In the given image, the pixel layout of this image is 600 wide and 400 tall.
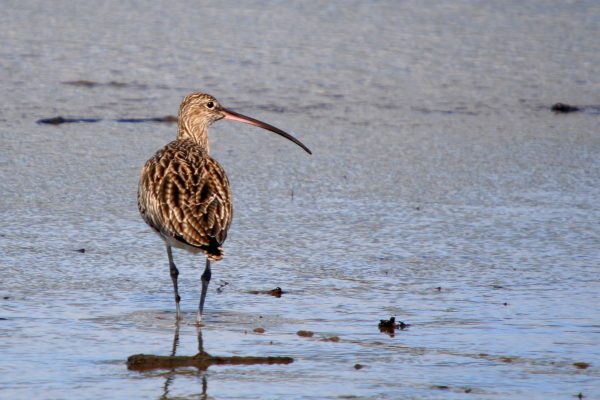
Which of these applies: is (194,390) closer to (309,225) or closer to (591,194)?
(309,225)

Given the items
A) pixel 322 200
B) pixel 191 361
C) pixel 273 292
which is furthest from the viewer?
pixel 322 200

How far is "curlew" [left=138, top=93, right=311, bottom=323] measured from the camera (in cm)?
679

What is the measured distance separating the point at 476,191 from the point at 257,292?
9.90 feet

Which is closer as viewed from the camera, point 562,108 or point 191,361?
point 191,361

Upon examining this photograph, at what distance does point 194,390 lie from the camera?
559 centimetres

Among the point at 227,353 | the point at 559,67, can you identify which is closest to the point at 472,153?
the point at 559,67

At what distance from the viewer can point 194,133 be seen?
8438 mm

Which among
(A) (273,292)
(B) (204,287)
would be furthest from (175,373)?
(A) (273,292)

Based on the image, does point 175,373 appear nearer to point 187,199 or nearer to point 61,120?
point 187,199

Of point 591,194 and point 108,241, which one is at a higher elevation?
point 591,194

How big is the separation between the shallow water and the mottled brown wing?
440 mm

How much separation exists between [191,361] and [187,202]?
3.95 feet

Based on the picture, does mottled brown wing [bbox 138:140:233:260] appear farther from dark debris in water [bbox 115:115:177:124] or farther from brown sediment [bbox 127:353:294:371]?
dark debris in water [bbox 115:115:177:124]

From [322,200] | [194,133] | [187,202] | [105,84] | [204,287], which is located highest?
[105,84]
